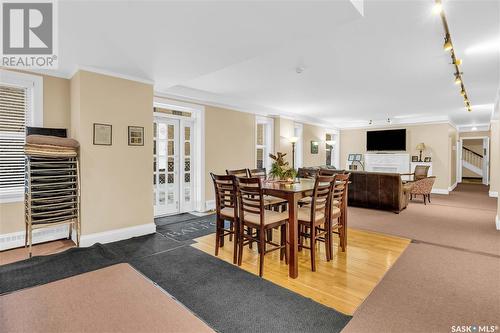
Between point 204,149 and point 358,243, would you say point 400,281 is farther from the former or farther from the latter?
point 204,149

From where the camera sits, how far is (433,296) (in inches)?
86.4

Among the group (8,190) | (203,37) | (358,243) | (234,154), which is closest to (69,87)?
(8,190)

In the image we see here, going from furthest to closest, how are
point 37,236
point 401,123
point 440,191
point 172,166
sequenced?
point 401,123 < point 440,191 < point 172,166 < point 37,236

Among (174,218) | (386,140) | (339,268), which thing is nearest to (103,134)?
(174,218)

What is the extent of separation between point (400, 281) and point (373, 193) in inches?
133

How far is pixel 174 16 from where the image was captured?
2.14 meters

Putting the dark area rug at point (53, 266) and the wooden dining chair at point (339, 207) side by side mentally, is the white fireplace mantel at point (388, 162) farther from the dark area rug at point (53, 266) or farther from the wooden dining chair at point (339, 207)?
the dark area rug at point (53, 266)

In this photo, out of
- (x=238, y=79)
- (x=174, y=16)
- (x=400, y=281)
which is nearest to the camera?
(x=174, y=16)

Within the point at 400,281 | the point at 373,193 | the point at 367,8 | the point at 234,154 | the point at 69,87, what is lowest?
the point at 400,281

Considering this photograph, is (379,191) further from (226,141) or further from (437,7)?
(437,7)

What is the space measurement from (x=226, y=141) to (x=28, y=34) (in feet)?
12.4

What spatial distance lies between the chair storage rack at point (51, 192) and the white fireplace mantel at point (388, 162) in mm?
9474

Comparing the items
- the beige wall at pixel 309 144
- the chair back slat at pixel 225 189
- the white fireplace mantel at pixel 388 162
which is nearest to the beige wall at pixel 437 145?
the white fireplace mantel at pixel 388 162

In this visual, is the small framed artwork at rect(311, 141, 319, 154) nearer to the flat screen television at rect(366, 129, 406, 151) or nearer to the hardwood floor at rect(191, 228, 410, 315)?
the flat screen television at rect(366, 129, 406, 151)
